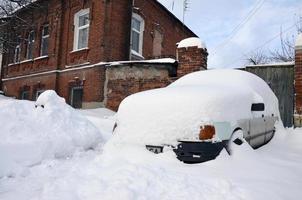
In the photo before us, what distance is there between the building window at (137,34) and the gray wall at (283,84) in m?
7.57

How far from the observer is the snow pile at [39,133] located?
4975 mm

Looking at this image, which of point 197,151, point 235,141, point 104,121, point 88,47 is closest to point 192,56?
point 104,121

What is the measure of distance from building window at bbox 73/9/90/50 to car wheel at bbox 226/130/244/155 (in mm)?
12434

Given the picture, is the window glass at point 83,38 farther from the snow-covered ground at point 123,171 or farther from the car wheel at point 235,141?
the car wheel at point 235,141

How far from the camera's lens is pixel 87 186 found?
12.6 ft

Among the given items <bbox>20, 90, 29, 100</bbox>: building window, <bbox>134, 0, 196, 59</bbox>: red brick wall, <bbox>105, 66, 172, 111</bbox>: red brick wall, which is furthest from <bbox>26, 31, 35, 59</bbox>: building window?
<bbox>105, 66, 172, 111</bbox>: red brick wall

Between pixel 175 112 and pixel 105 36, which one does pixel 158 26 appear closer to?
pixel 105 36

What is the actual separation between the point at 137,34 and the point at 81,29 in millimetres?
2719

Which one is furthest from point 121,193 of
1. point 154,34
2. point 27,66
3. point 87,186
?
point 27,66

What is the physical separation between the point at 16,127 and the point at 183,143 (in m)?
2.81

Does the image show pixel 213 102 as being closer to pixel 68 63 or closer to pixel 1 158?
pixel 1 158

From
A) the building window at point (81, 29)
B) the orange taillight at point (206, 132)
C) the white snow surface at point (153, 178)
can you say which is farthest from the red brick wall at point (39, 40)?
the orange taillight at point (206, 132)

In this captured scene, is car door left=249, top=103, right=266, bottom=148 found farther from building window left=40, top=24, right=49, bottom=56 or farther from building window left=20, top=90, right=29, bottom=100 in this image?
building window left=20, top=90, right=29, bottom=100

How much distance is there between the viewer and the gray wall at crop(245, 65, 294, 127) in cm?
973
